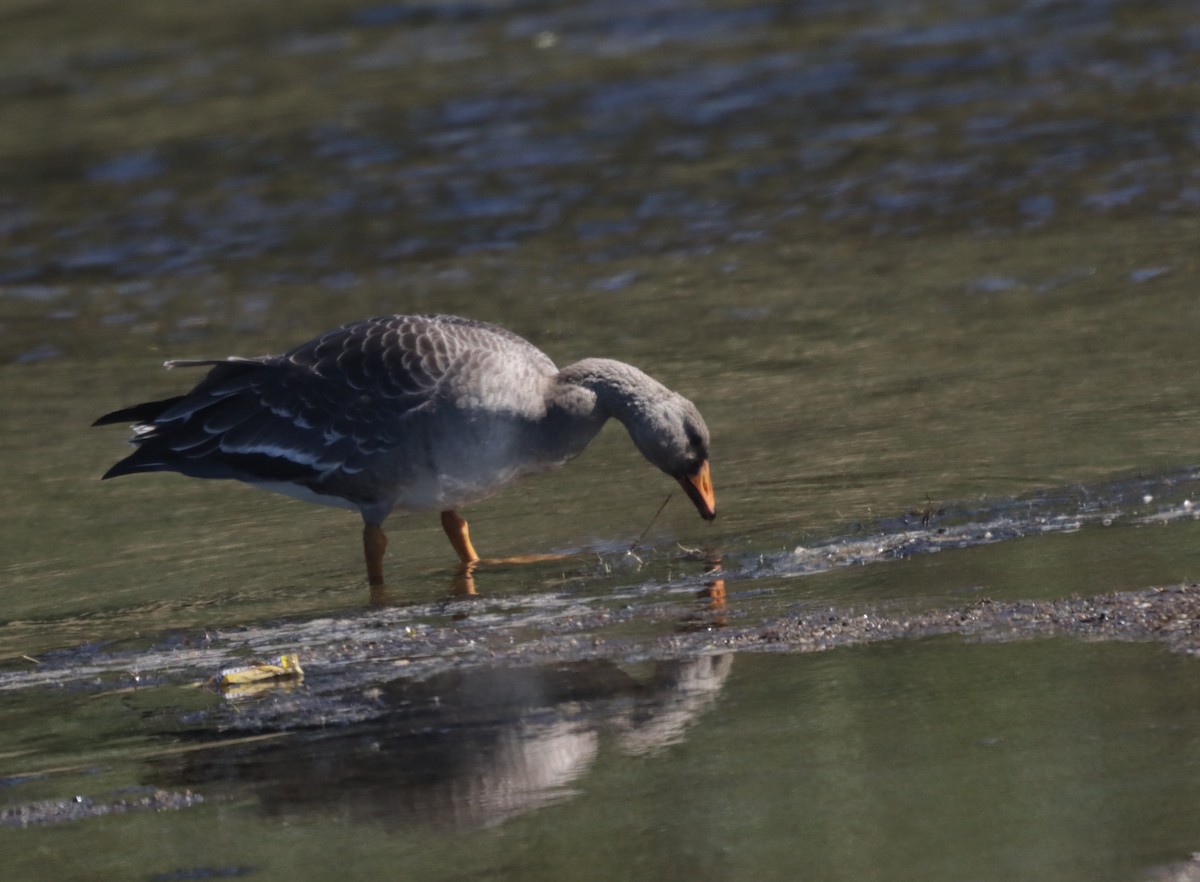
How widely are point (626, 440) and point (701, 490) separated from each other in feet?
7.44

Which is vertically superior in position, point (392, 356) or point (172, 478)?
point (392, 356)

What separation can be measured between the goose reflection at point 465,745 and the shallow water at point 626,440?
0.8 inches

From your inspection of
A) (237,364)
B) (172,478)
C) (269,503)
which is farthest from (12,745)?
(172,478)

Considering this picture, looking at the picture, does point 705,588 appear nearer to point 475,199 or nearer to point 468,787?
point 468,787

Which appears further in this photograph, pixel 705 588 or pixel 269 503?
pixel 269 503

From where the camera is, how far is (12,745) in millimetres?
5699

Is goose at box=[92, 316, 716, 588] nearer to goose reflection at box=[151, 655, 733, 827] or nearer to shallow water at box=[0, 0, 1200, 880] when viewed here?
shallow water at box=[0, 0, 1200, 880]

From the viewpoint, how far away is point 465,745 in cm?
520

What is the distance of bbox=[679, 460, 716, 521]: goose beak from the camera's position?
775cm

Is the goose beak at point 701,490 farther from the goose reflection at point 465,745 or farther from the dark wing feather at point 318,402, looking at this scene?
the goose reflection at point 465,745

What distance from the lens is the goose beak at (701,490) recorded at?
7750 millimetres

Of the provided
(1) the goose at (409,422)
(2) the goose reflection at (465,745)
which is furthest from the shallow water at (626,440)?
(1) the goose at (409,422)

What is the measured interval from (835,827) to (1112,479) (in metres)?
3.67

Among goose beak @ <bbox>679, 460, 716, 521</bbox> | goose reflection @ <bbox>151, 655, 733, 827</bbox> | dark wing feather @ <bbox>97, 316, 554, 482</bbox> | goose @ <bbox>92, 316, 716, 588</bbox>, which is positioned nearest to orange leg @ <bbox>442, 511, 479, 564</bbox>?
goose @ <bbox>92, 316, 716, 588</bbox>
